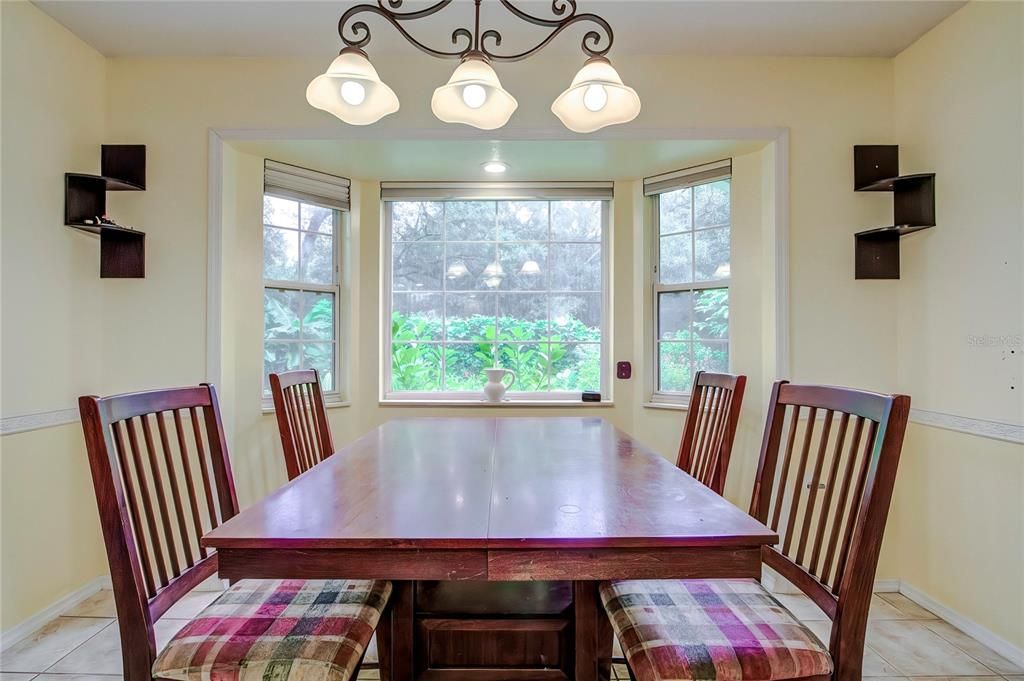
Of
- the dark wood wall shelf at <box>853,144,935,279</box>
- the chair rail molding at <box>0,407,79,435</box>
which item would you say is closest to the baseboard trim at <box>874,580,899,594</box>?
the dark wood wall shelf at <box>853,144,935,279</box>

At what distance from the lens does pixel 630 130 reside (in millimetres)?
2449

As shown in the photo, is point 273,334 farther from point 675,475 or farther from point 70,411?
point 675,475

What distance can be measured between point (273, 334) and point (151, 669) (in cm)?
202

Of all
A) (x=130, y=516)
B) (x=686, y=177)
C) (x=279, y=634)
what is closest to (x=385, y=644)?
(x=279, y=634)

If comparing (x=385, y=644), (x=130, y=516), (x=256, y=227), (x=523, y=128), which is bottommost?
(x=385, y=644)

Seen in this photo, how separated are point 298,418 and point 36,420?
108cm

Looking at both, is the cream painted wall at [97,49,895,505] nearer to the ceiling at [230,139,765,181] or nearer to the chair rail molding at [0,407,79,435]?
the ceiling at [230,139,765,181]

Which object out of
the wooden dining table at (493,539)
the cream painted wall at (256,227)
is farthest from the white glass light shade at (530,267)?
the wooden dining table at (493,539)

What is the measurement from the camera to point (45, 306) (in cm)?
214

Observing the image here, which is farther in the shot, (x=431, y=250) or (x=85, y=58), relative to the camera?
(x=431, y=250)

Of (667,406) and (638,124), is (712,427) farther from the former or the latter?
(638,124)

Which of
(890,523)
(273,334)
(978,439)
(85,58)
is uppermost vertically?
(85,58)

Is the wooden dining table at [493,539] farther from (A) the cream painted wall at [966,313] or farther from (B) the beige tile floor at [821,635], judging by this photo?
(A) the cream painted wall at [966,313]

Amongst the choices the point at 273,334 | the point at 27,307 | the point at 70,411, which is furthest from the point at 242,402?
the point at 27,307
